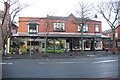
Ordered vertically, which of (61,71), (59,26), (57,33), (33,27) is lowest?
(61,71)

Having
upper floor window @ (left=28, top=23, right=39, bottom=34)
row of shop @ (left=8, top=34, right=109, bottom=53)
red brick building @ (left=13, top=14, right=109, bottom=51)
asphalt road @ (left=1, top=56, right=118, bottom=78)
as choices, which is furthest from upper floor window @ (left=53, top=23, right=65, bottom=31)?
asphalt road @ (left=1, top=56, right=118, bottom=78)

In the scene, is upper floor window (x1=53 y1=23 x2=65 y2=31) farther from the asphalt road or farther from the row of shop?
the asphalt road

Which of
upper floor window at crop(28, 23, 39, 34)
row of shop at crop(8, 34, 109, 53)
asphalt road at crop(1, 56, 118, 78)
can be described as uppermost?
upper floor window at crop(28, 23, 39, 34)

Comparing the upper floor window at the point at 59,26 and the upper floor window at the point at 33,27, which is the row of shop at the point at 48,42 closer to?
the upper floor window at the point at 33,27

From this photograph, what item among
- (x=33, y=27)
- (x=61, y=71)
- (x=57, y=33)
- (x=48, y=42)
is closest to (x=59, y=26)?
(x=57, y=33)

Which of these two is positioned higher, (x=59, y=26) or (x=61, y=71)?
(x=59, y=26)

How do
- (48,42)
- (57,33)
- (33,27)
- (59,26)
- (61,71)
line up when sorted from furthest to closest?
(59,26), (57,33), (33,27), (48,42), (61,71)

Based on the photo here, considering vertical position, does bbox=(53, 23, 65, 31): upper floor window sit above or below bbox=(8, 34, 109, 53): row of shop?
above

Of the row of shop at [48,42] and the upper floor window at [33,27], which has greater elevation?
the upper floor window at [33,27]

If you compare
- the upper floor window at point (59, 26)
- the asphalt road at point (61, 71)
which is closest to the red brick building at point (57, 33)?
the upper floor window at point (59, 26)

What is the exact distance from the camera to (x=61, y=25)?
25.7 m

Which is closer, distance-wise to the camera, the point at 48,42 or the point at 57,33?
the point at 48,42

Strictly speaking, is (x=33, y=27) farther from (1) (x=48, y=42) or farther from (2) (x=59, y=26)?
(2) (x=59, y=26)

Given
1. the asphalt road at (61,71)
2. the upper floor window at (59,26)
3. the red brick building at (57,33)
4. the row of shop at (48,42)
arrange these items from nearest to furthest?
the asphalt road at (61,71) → the row of shop at (48,42) → the red brick building at (57,33) → the upper floor window at (59,26)
